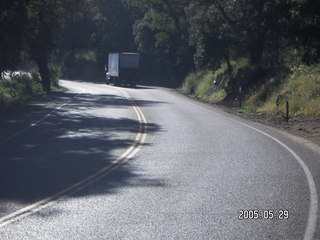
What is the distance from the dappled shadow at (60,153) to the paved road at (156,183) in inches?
1.0

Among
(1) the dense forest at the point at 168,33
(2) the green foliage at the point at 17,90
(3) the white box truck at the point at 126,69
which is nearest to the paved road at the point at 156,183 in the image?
(1) the dense forest at the point at 168,33

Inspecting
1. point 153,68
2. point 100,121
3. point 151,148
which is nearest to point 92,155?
point 151,148

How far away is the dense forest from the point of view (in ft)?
94.7

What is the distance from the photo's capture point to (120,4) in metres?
89.1

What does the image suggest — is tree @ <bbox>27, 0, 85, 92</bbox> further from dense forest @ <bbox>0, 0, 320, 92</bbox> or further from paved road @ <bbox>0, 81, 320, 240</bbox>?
paved road @ <bbox>0, 81, 320, 240</bbox>

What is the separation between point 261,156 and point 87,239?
814cm

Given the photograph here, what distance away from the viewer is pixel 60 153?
15.6 metres

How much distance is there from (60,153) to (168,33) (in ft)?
184

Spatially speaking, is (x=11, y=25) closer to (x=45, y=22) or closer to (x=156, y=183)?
(x=45, y=22)

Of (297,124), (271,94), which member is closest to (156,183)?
(297,124)

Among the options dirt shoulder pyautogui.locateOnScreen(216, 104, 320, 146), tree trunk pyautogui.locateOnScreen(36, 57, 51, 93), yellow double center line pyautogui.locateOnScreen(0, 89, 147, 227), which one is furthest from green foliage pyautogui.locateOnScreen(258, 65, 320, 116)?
tree trunk pyautogui.locateOnScreen(36, 57, 51, 93)

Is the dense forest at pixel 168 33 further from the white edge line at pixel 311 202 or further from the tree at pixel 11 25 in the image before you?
the white edge line at pixel 311 202

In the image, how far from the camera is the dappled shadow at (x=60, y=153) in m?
11.2

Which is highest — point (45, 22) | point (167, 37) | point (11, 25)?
point (45, 22)
